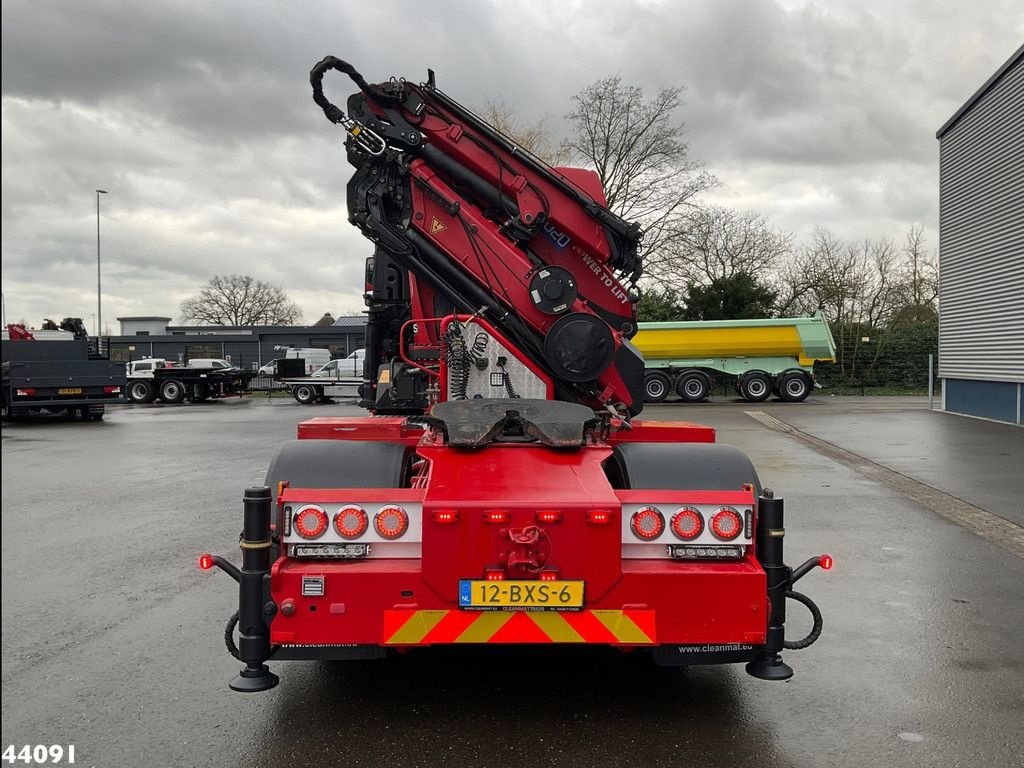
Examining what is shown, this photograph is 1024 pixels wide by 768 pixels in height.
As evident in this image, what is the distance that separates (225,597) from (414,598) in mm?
2715

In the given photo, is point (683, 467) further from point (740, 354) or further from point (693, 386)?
point (740, 354)

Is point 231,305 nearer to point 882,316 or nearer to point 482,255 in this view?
point 882,316

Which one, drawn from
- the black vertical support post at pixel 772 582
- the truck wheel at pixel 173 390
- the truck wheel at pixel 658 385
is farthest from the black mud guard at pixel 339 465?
the truck wheel at pixel 173 390

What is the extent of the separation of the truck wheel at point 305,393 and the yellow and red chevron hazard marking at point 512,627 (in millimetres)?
28202

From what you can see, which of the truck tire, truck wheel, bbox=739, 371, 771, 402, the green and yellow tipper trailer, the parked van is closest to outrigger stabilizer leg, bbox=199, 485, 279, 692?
the green and yellow tipper trailer

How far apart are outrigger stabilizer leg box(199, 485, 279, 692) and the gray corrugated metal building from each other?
730 inches

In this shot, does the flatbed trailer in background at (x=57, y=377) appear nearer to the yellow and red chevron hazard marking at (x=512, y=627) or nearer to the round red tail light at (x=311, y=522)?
the round red tail light at (x=311, y=522)

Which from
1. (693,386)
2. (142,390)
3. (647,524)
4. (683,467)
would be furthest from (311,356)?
(647,524)

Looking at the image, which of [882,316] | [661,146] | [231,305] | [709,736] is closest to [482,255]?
[709,736]

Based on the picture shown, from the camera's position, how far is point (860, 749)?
340cm

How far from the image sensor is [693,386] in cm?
2944

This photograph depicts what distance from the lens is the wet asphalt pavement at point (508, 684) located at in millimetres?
3357

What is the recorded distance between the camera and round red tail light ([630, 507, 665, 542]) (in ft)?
11.7

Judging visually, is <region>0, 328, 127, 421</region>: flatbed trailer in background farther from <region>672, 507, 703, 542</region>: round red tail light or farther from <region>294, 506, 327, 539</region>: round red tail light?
<region>672, 507, 703, 542</region>: round red tail light
